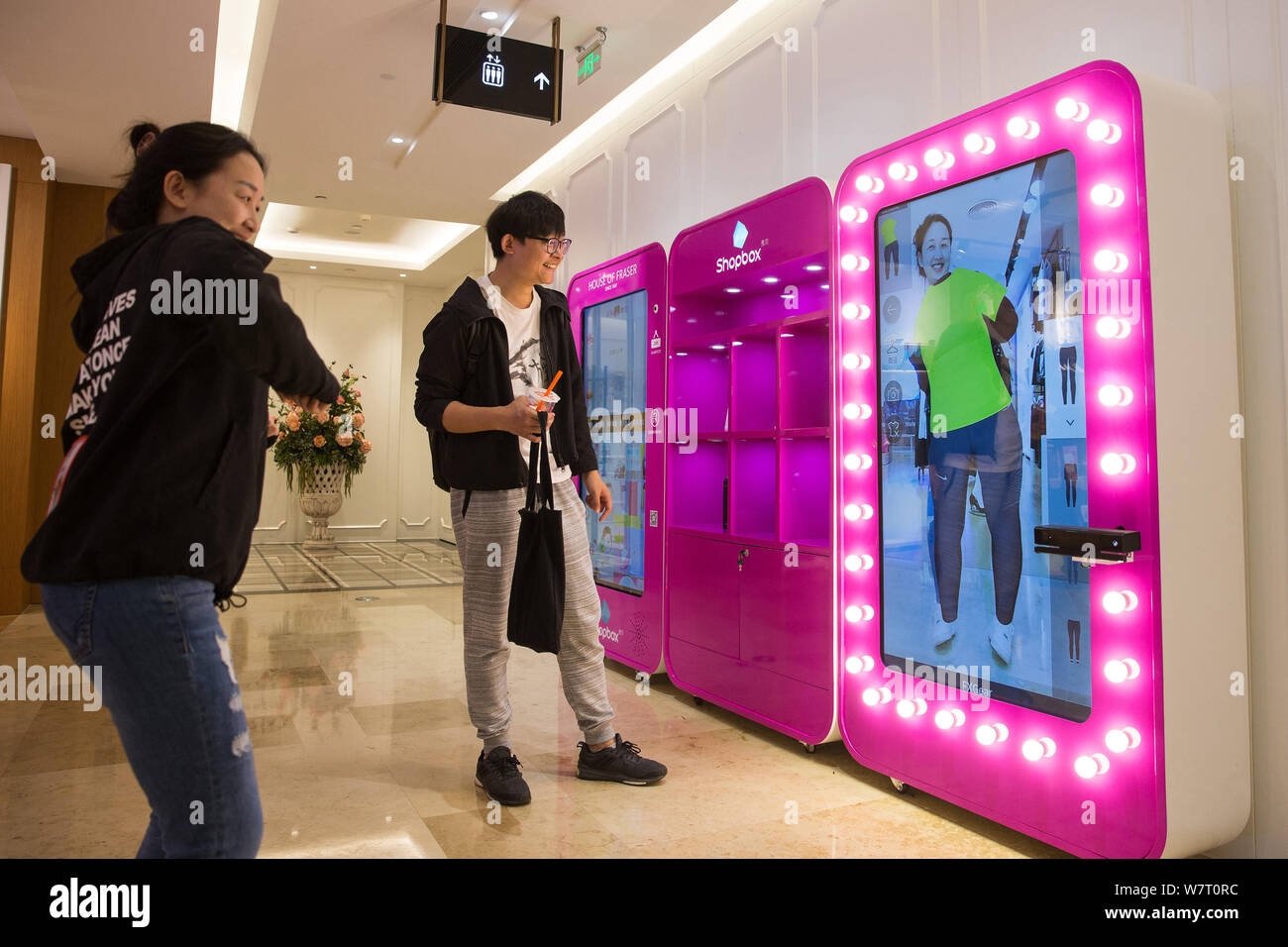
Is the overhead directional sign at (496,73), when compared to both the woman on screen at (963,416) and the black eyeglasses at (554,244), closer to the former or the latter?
the black eyeglasses at (554,244)

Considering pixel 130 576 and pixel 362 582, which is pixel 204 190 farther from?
pixel 362 582

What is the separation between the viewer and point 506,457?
7.79 feet

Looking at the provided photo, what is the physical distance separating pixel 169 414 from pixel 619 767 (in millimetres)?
1844

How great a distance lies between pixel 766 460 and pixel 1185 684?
74.6 inches

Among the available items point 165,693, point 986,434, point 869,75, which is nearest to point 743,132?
point 869,75

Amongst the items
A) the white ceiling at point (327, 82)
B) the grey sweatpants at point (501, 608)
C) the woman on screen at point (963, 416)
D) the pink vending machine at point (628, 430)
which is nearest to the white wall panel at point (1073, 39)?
the woman on screen at point (963, 416)

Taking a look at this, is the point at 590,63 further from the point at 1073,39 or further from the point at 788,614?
the point at 788,614

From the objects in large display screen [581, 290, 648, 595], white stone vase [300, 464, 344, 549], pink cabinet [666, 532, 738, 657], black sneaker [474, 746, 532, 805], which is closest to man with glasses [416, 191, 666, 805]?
black sneaker [474, 746, 532, 805]

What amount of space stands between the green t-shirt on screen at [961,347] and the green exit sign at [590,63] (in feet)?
7.15

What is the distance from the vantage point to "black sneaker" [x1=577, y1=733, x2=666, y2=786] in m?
2.52

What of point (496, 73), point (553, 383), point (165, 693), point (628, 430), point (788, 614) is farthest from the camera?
point (628, 430)

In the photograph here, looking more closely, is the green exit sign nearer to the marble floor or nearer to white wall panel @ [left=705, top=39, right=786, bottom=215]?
white wall panel @ [left=705, top=39, right=786, bottom=215]

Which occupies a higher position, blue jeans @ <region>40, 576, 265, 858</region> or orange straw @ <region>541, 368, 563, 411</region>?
orange straw @ <region>541, 368, 563, 411</region>

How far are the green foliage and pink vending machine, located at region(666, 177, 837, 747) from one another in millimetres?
5836
